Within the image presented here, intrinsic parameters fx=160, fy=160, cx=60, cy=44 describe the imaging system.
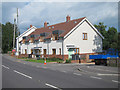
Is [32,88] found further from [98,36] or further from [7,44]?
[7,44]

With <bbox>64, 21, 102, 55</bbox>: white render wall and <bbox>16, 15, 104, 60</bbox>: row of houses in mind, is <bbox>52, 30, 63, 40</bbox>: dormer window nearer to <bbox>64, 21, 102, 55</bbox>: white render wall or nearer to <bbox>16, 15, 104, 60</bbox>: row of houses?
<bbox>16, 15, 104, 60</bbox>: row of houses

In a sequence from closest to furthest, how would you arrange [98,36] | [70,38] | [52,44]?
[70,38] → [52,44] → [98,36]

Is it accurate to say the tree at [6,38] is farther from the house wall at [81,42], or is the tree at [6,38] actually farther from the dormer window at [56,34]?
the dormer window at [56,34]

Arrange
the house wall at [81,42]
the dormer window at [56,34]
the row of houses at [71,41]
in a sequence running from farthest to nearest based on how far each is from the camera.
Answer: the dormer window at [56,34] < the house wall at [81,42] < the row of houses at [71,41]

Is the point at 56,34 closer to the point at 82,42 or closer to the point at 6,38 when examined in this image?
the point at 82,42

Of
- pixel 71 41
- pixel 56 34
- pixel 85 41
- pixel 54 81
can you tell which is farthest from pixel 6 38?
pixel 54 81

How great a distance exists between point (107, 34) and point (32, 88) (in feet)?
135

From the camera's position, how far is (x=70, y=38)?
3234cm

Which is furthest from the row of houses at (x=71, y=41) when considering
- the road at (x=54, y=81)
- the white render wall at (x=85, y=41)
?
the road at (x=54, y=81)

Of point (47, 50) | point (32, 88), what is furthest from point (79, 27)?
point (32, 88)

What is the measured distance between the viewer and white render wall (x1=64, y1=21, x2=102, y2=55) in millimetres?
32625

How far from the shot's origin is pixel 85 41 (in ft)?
114

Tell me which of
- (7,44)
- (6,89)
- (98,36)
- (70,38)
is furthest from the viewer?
(7,44)

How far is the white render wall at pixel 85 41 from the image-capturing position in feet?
107
